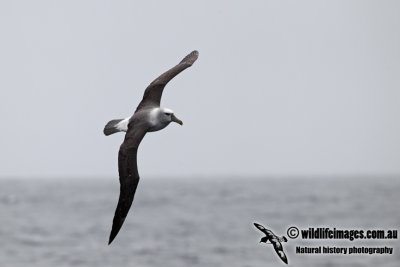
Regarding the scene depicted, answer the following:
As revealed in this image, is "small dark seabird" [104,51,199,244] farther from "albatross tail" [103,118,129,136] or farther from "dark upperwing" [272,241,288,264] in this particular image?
"dark upperwing" [272,241,288,264]

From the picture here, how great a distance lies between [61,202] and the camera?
6288 cm

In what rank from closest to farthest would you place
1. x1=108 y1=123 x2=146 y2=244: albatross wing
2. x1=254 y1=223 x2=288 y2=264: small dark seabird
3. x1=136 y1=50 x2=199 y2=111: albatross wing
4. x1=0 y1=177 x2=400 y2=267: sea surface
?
x1=108 y1=123 x2=146 y2=244: albatross wing
x1=136 y1=50 x2=199 y2=111: albatross wing
x1=254 y1=223 x2=288 y2=264: small dark seabird
x1=0 y1=177 x2=400 y2=267: sea surface

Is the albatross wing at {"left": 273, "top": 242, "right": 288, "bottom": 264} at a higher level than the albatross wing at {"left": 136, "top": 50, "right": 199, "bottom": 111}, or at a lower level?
lower

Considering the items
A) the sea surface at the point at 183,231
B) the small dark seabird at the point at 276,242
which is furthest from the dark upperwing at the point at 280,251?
the sea surface at the point at 183,231

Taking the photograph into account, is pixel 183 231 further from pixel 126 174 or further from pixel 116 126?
pixel 126 174

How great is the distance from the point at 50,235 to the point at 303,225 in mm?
11730

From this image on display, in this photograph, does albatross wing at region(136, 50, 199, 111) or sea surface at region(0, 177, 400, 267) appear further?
sea surface at region(0, 177, 400, 267)

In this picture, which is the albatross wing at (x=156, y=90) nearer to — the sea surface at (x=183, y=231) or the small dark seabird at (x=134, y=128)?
the small dark seabird at (x=134, y=128)

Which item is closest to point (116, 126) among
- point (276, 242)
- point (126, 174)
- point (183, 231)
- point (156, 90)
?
point (156, 90)

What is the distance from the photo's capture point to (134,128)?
51.9 ft

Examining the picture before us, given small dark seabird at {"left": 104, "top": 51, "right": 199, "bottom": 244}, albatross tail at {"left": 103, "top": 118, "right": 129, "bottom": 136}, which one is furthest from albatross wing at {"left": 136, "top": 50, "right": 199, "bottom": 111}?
albatross tail at {"left": 103, "top": 118, "right": 129, "bottom": 136}

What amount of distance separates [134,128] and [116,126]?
967 millimetres

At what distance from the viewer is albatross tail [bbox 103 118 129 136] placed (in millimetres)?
16375

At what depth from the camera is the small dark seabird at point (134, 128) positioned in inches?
599
